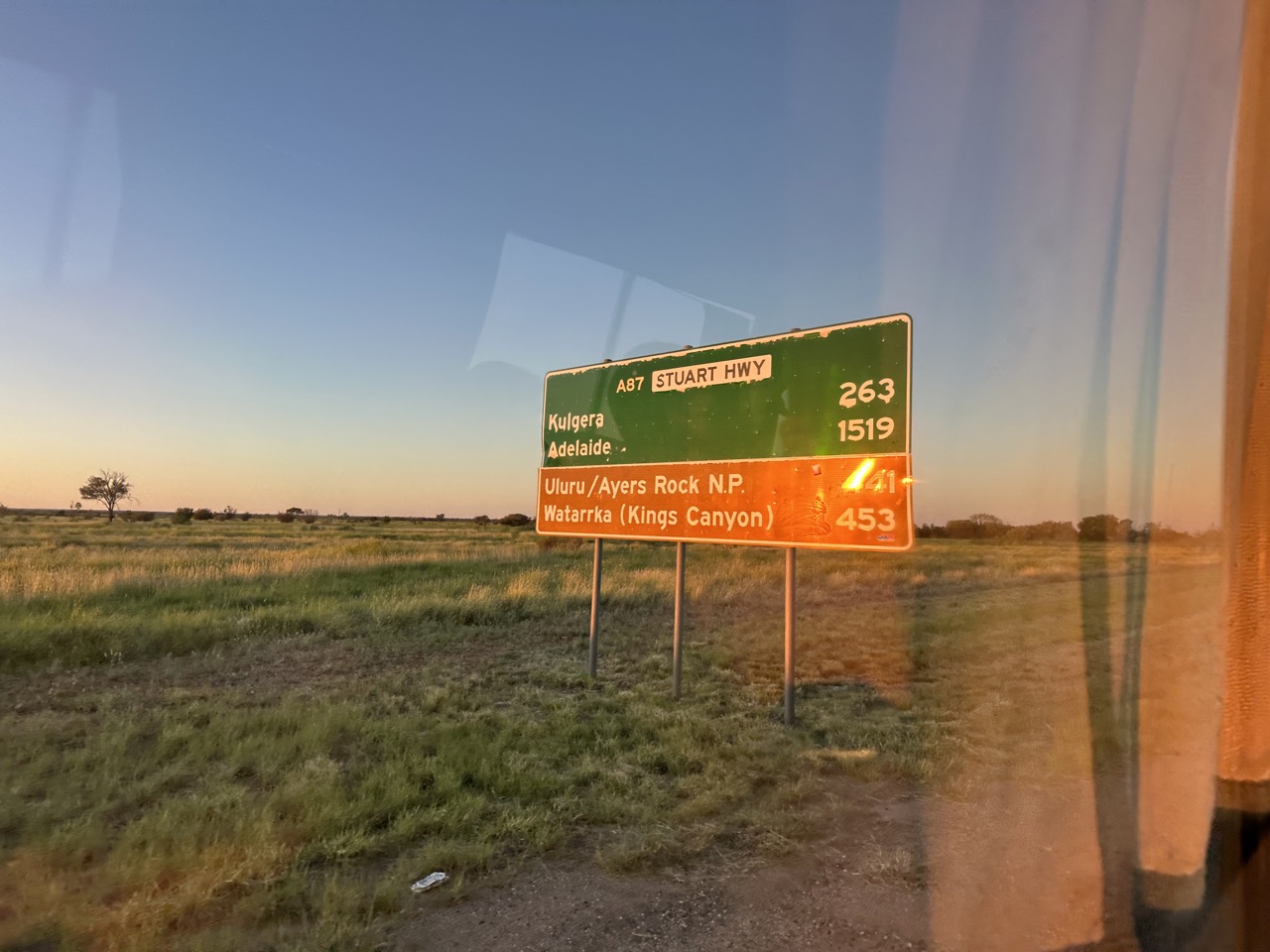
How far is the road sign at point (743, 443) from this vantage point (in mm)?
6922

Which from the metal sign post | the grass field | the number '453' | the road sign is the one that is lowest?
the grass field

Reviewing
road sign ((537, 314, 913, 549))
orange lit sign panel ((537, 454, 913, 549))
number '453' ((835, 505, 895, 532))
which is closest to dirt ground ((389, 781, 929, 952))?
number '453' ((835, 505, 895, 532))

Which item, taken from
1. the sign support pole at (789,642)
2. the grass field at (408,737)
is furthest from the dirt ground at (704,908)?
the sign support pole at (789,642)

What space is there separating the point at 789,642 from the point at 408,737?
3777mm

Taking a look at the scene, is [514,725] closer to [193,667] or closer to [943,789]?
[943,789]

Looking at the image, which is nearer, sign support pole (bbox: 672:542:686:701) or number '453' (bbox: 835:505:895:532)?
number '453' (bbox: 835:505:895:532)

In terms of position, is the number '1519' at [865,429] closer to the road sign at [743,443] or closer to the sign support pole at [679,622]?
the road sign at [743,443]

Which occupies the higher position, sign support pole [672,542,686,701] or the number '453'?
the number '453'

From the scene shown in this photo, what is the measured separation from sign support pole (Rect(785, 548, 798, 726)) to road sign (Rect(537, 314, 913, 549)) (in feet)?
0.96

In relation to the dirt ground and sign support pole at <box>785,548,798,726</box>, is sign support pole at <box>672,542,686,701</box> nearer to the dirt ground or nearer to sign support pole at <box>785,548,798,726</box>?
sign support pole at <box>785,548,798,726</box>

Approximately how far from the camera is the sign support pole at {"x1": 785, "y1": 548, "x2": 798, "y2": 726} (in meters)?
7.26

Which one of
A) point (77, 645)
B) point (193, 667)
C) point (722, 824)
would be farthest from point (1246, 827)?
point (77, 645)

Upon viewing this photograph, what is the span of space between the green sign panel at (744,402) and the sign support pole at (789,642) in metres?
1.16

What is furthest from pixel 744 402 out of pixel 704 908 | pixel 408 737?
pixel 704 908
